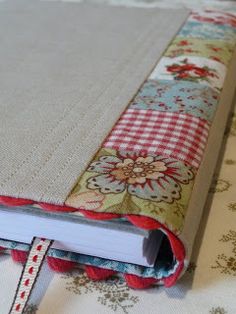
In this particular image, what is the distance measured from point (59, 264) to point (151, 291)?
3.1 inches

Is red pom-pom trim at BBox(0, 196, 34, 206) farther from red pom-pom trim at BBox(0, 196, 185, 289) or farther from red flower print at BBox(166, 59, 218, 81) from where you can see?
red flower print at BBox(166, 59, 218, 81)

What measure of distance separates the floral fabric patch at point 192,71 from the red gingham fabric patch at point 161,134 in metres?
0.10

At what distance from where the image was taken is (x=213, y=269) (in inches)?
16.3

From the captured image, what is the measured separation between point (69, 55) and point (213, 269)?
37 centimetres

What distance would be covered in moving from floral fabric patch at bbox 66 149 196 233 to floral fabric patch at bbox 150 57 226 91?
19 centimetres

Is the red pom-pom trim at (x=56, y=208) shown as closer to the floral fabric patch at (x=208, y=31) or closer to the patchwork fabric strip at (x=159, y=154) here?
the patchwork fabric strip at (x=159, y=154)

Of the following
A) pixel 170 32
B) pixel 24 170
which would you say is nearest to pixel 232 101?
pixel 170 32

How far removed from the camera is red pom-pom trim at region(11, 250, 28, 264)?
417mm

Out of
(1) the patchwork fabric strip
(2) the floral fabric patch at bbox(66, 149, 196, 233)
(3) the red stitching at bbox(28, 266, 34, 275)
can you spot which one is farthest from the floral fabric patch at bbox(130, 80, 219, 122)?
(3) the red stitching at bbox(28, 266, 34, 275)

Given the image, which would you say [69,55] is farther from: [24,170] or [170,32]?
[24,170]

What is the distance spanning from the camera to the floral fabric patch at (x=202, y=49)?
669 mm

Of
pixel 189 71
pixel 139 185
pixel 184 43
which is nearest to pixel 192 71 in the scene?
pixel 189 71

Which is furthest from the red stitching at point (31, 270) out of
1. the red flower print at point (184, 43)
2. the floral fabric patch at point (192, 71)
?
the red flower print at point (184, 43)

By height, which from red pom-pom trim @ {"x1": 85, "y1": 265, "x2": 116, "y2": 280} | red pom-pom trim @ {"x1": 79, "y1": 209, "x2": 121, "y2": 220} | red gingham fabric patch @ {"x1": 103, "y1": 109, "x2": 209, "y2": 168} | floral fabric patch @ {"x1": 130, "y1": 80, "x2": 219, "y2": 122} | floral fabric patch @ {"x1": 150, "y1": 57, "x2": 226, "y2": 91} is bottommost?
red pom-pom trim @ {"x1": 85, "y1": 265, "x2": 116, "y2": 280}
